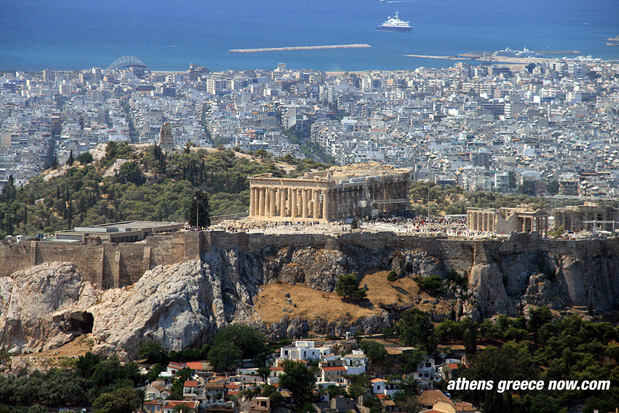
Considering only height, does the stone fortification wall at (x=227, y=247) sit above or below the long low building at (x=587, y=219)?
below

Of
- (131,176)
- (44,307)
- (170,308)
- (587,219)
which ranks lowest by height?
(44,307)

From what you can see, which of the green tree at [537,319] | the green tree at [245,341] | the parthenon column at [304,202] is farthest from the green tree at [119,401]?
the parthenon column at [304,202]

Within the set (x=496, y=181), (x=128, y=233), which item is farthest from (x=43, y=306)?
(x=496, y=181)

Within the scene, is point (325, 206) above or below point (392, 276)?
above

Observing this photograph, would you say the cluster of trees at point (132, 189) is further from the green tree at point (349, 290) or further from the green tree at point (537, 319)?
the green tree at point (537, 319)

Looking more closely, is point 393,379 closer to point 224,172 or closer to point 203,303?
point 203,303

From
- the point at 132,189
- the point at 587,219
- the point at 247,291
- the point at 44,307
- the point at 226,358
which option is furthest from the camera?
the point at 132,189

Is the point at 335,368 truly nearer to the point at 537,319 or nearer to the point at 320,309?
the point at 320,309

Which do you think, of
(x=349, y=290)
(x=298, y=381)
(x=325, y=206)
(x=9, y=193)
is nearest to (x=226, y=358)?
(x=298, y=381)
